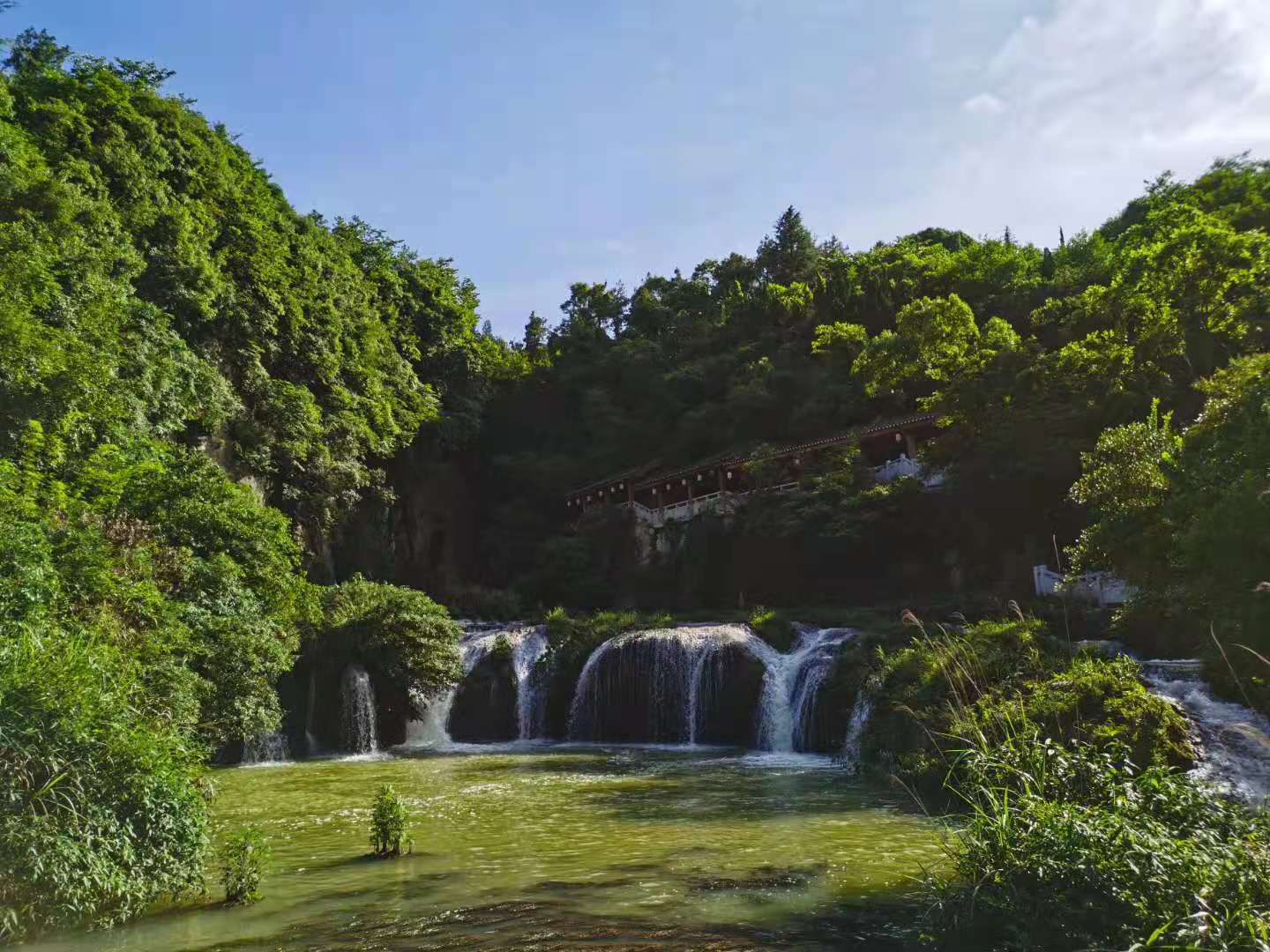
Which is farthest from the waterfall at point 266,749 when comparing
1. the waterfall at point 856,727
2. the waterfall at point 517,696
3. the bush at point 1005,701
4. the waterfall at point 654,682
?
the bush at point 1005,701

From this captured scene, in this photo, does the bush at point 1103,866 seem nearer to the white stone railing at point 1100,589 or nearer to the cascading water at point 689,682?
the cascading water at point 689,682

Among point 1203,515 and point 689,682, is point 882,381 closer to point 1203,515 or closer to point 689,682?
point 689,682

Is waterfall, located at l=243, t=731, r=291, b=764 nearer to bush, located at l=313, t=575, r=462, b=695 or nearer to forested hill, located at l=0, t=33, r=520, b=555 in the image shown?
bush, located at l=313, t=575, r=462, b=695

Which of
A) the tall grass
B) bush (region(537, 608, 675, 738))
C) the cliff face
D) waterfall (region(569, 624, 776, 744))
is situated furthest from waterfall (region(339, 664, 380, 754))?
the tall grass

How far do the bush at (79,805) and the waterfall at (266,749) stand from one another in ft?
42.0

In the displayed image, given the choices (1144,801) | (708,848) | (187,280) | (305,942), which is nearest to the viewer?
(1144,801)

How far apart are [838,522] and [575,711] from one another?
11436mm

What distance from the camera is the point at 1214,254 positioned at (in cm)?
1931

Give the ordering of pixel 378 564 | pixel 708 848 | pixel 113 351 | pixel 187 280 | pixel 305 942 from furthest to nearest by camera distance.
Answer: pixel 378 564, pixel 187 280, pixel 113 351, pixel 708 848, pixel 305 942

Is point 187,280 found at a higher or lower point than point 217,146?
lower

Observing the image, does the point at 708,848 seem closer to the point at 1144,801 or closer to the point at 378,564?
the point at 1144,801

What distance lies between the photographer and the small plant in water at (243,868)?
739 cm

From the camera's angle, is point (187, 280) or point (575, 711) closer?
point (575, 711)

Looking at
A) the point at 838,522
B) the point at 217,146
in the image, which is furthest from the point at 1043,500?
the point at 217,146
